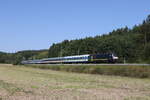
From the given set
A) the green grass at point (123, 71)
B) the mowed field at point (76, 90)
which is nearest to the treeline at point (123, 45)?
the green grass at point (123, 71)

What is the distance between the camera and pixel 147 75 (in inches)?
1316

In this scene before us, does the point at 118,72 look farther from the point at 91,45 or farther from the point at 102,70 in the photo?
the point at 91,45

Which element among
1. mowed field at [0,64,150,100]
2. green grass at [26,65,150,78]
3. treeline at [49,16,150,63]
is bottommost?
mowed field at [0,64,150,100]

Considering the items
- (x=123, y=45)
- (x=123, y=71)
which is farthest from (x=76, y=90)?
(x=123, y=45)

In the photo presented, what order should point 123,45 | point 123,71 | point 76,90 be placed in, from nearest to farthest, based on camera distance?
point 76,90 → point 123,71 → point 123,45

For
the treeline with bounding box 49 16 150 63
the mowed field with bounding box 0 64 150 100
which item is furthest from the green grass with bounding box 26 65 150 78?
the treeline with bounding box 49 16 150 63

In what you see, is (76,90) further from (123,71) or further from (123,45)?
(123,45)

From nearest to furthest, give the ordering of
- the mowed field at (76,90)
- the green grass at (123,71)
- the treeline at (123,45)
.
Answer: the mowed field at (76,90) < the green grass at (123,71) < the treeline at (123,45)

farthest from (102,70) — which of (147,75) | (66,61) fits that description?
(66,61)

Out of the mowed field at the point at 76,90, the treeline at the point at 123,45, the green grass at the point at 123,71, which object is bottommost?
the mowed field at the point at 76,90

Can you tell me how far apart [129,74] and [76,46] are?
351 ft

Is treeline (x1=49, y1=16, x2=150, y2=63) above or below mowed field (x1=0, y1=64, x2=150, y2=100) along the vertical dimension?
above

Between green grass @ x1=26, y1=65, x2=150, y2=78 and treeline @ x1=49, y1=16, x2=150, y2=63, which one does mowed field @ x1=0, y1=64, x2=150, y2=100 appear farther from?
treeline @ x1=49, y1=16, x2=150, y2=63

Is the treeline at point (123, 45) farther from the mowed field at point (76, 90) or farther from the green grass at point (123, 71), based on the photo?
the mowed field at point (76, 90)
